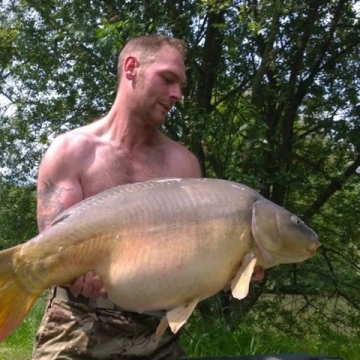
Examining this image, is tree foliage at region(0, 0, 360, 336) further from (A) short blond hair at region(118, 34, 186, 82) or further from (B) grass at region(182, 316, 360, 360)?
(A) short blond hair at region(118, 34, 186, 82)

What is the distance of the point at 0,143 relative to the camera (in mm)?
10117

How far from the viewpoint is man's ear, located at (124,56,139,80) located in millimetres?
2811

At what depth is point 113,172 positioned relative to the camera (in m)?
2.79

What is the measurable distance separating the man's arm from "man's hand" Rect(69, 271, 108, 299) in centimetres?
31

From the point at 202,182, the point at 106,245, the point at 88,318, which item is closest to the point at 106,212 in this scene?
the point at 106,245

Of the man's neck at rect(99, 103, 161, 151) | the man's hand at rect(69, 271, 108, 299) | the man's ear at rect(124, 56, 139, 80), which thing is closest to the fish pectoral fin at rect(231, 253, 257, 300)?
the man's hand at rect(69, 271, 108, 299)

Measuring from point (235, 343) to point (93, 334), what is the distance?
3004mm

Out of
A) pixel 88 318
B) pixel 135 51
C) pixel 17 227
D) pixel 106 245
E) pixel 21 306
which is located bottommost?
pixel 17 227

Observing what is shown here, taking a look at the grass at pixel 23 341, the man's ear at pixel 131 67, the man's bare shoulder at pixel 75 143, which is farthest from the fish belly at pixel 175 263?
the grass at pixel 23 341

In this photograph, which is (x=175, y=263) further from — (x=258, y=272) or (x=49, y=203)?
(x=49, y=203)

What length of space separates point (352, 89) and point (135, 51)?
215 inches

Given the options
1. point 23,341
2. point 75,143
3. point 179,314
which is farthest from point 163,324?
point 23,341

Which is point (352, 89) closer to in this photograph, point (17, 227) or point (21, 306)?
point (17, 227)

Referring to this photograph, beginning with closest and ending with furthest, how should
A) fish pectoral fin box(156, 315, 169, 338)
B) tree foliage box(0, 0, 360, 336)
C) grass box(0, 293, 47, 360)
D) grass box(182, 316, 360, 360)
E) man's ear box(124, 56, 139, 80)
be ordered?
fish pectoral fin box(156, 315, 169, 338) → man's ear box(124, 56, 139, 80) → grass box(182, 316, 360, 360) → grass box(0, 293, 47, 360) → tree foliage box(0, 0, 360, 336)
